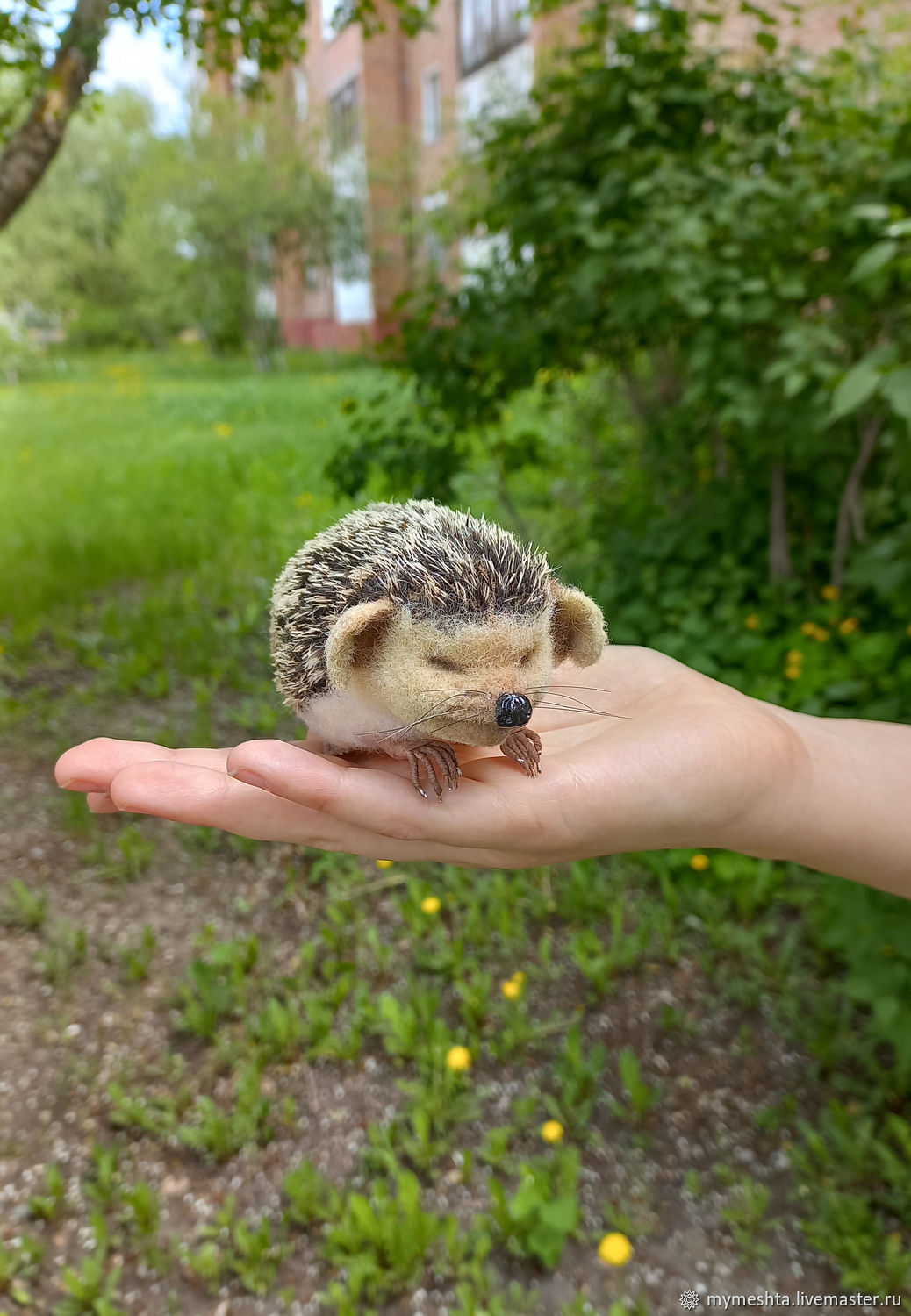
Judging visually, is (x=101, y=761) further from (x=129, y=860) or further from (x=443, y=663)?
(x=129, y=860)

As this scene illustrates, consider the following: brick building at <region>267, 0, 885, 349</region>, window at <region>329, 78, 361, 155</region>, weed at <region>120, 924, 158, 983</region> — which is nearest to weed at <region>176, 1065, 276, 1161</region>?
weed at <region>120, 924, 158, 983</region>

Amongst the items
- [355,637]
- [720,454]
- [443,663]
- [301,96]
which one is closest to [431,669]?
[443,663]

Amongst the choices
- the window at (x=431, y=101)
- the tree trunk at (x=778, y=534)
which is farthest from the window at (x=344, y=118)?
the tree trunk at (x=778, y=534)

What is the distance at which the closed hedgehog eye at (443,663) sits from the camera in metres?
1.85

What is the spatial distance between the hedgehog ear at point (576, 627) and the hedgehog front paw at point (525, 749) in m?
0.28

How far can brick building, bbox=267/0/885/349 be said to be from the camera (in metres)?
17.4

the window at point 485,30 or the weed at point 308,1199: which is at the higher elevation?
the window at point 485,30

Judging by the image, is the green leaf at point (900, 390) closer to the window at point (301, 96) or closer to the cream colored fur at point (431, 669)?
the cream colored fur at point (431, 669)

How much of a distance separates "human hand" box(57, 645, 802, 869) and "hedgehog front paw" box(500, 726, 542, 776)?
31mm

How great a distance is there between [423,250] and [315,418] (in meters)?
11.9

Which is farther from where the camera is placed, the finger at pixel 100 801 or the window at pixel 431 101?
the window at pixel 431 101

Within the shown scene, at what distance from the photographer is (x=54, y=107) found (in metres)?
5.05

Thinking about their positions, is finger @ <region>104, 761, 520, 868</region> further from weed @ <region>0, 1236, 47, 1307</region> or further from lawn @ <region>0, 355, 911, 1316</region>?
weed @ <region>0, 1236, 47, 1307</region>

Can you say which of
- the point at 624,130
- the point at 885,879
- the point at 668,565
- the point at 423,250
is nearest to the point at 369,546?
the point at 885,879
